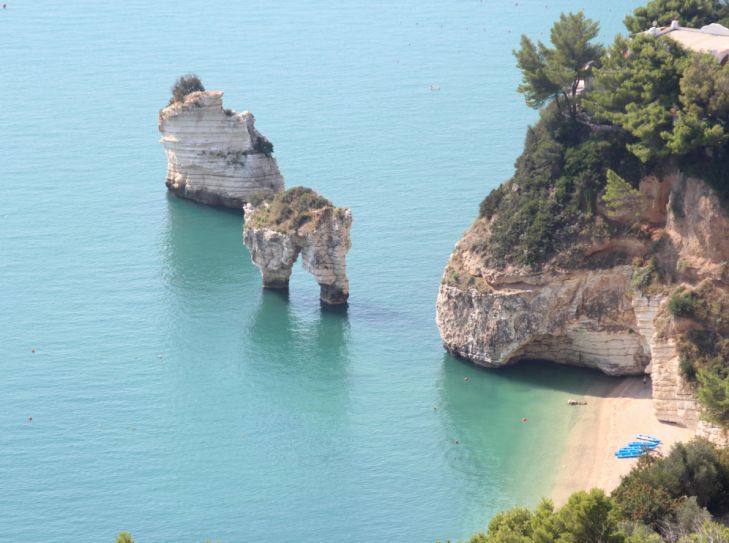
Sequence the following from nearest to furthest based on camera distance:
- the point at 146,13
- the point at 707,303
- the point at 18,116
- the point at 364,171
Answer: the point at 707,303
the point at 364,171
the point at 18,116
the point at 146,13

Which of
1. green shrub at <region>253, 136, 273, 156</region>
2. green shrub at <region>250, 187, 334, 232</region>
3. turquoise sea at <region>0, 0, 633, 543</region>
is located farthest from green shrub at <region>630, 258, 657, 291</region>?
green shrub at <region>253, 136, 273, 156</region>

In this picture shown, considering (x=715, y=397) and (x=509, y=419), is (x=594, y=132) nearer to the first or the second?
(x=509, y=419)

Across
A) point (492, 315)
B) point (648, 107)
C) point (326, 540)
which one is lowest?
point (326, 540)

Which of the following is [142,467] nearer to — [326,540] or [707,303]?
[326,540]

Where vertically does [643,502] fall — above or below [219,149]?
below

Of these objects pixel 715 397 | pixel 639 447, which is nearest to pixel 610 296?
pixel 639 447

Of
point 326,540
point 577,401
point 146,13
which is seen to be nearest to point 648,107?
point 577,401
